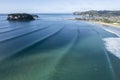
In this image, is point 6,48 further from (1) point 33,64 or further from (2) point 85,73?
(2) point 85,73

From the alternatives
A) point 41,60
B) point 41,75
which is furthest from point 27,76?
point 41,60

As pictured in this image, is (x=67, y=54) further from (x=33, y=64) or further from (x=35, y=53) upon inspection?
(x=33, y=64)

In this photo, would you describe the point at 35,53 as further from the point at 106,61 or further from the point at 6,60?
the point at 106,61

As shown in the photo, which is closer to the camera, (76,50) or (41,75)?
(41,75)

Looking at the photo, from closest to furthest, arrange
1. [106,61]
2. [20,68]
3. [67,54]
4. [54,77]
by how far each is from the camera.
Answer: [54,77] → [20,68] → [106,61] → [67,54]

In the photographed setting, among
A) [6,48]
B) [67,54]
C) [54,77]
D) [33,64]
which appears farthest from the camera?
[6,48]

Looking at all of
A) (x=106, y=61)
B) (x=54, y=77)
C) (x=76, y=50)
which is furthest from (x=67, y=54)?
(x=54, y=77)

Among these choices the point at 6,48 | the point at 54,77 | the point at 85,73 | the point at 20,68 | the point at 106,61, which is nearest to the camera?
the point at 54,77

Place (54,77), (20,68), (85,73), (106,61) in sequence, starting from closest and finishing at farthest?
(54,77) → (85,73) → (20,68) → (106,61)

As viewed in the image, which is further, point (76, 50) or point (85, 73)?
point (76, 50)
